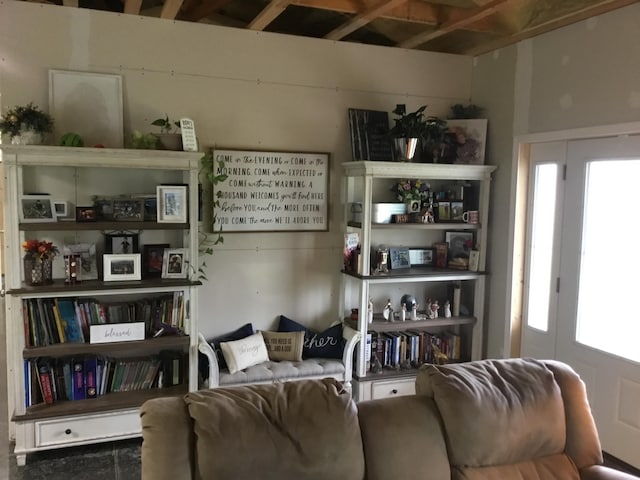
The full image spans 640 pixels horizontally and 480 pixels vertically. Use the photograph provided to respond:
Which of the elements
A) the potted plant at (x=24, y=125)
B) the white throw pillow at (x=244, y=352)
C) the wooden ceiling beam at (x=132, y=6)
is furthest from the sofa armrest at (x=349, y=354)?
the wooden ceiling beam at (x=132, y=6)

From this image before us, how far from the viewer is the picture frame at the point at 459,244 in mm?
4359

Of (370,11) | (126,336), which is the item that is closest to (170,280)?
(126,336)

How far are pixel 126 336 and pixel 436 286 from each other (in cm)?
241

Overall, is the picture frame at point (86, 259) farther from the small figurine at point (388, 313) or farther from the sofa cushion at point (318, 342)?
the small figurine at point (388, 313)

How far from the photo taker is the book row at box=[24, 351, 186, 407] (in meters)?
3.36

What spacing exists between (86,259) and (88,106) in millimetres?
968

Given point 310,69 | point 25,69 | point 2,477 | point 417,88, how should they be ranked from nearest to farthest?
1. point 2,477
2. point 25,69
3. point 310,69
4. point 417,88

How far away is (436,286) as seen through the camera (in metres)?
4.53

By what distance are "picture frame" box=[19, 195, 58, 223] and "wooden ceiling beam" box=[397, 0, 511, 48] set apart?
2744 millimetres

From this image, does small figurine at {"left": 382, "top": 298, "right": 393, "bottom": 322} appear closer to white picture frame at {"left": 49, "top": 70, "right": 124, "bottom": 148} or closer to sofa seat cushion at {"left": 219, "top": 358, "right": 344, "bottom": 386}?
sofa seat cushion at {"left": 219, "top": 358, "right": 344, "bottom": 386}

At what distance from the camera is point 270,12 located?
3.48m

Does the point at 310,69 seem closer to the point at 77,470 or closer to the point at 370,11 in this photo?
the point at 370,11

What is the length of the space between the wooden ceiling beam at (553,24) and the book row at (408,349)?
226 cm

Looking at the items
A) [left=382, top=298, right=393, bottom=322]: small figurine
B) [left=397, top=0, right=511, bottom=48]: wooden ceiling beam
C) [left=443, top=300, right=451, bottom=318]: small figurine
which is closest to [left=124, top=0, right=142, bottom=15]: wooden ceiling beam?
[left=397, top=0, right=511, bottom=48]: wooden ceiling beam
